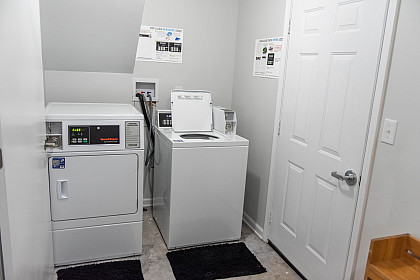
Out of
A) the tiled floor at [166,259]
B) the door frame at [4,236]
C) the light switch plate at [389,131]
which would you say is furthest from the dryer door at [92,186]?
the light switch plate at [389,131]

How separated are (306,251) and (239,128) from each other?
1.42 metres

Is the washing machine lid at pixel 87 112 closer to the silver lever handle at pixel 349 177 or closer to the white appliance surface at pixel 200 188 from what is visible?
the white appliance surface at pixel 200 188

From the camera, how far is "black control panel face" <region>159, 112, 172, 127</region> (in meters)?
3.03

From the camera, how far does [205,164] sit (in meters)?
2.62

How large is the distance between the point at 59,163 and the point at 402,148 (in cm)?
211

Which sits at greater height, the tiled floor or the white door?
the white door

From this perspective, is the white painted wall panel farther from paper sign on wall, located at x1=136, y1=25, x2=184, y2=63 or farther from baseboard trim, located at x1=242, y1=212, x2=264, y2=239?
baseboard trim, located at x1=242, y1=212, x2=264, y2=239

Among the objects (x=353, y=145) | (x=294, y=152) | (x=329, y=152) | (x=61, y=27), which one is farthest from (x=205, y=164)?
(x=61, y=27)

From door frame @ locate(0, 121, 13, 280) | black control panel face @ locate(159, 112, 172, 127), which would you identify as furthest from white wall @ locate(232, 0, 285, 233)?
door frame @ locate(0, 121, 13, 280)

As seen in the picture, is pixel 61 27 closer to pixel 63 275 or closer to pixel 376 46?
pixel 63 275

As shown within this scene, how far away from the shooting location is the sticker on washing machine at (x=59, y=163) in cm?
225

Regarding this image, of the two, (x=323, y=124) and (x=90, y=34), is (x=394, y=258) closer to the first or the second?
(x=323, y=124)

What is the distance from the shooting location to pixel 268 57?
2.79 metres

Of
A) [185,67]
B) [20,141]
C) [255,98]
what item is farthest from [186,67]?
[20,141]
